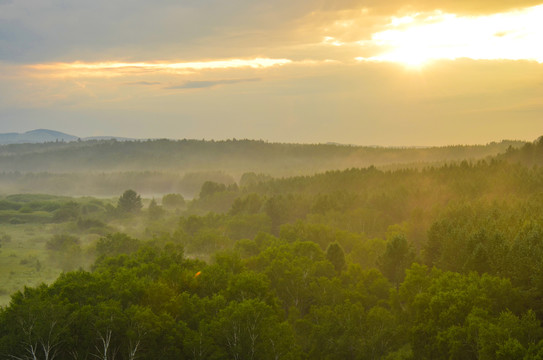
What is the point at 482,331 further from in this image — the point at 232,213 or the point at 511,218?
the point at 232,213

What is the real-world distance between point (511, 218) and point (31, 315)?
8195 centimetres

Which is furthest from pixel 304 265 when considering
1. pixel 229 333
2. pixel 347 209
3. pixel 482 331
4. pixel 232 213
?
pixel 232 213

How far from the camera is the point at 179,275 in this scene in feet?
186

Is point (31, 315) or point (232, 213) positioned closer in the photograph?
point (31, 315)

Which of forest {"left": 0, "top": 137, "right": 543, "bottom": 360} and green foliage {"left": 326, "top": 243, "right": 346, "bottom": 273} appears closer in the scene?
forest {"left": 0, "top": 137, "right": 543, "bottom": 360}

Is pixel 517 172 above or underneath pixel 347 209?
above

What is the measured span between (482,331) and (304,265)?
3461 cm

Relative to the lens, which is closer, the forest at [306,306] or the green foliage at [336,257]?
the forest at [306,306]

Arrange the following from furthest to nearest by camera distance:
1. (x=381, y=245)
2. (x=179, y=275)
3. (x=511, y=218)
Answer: (x=381, y=245)
(x=511, y=218)
(x=179, y=275)

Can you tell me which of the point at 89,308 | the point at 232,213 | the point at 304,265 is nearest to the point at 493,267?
the point at 304,265

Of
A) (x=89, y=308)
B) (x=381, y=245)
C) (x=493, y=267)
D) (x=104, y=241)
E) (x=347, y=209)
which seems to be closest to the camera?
(x=89, y=308)

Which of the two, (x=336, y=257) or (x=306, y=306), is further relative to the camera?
(x=336, y=257)

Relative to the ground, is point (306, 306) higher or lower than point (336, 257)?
lower

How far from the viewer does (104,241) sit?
368ft
